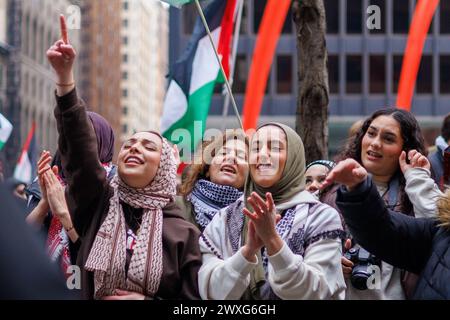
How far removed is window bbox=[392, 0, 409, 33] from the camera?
125 feet

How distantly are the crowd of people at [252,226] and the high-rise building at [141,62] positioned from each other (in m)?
125

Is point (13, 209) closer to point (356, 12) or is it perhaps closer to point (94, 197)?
point (94, 197)

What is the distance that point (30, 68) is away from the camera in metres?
68.7

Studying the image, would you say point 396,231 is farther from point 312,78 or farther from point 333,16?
point 333,16

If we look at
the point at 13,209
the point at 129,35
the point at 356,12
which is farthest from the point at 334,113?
the point at 129,35

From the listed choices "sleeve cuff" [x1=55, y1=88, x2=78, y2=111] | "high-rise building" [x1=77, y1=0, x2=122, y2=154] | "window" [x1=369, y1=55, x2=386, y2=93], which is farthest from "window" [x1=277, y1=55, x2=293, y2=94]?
"high-rise building" [x1=77, y1=0, x2=122, y2=154]

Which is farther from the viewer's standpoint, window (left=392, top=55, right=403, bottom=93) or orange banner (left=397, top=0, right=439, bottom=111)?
window (left=392, top=55, right=403, bottom=93)

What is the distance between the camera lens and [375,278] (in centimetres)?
432

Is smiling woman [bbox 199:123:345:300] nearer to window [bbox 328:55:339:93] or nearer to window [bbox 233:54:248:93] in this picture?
window [bbox 233:54:248:93]

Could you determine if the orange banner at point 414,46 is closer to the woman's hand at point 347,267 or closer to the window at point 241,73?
the woman's hand at point 347,267

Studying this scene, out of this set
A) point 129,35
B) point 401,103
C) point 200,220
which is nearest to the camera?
point 200,220

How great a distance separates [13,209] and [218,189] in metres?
2.79

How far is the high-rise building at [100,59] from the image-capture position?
112 meters

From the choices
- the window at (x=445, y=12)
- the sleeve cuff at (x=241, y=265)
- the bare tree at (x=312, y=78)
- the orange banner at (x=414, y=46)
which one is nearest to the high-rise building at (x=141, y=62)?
the window at (x=445, y=12)
